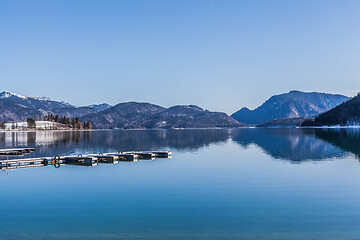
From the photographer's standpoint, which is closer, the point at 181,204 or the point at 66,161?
the point at 181,204

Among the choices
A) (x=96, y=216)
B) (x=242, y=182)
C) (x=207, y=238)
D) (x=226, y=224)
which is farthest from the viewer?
(x=242, y=182)

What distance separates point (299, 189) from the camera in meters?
38.3

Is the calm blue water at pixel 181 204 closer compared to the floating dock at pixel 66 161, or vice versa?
the calm blue water at pixel 181 204

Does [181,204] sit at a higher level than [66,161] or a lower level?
lower

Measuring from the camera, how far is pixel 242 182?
43.4 meters

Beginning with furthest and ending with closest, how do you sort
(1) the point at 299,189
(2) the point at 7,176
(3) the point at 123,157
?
(3) the point at 123,157 < (2) the point at 7,176 < (1) the point at 299,189

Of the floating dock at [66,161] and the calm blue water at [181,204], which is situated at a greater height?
the floating dock at [66,161]

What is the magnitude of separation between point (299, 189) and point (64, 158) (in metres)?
44.0

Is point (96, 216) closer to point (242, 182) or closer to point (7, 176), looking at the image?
point (242, 182)

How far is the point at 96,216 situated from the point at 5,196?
14490 millimetres

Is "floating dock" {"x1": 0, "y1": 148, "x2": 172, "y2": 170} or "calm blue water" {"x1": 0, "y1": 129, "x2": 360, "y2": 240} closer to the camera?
"calm blue water" {"x1": 0, "y1": 129, "x2": 360, "y2": 240}

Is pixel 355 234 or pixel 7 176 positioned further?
pixel 7 176

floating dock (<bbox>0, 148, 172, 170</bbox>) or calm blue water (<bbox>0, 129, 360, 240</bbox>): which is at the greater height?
floating dock (<bbox>0, 148, 172, 170</bbox>)

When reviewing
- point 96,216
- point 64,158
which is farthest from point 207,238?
point 64,158
